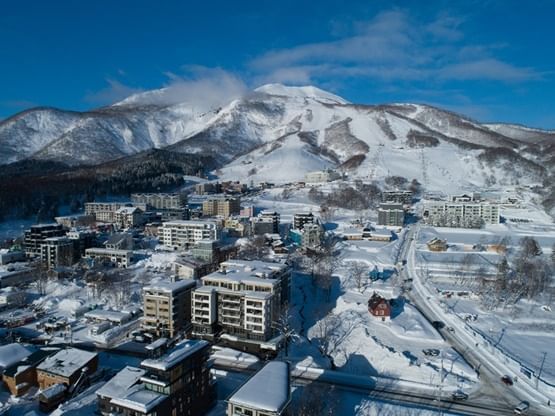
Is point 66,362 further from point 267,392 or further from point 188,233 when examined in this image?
point 188,233

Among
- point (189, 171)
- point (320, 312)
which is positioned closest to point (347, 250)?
point (320, 312)

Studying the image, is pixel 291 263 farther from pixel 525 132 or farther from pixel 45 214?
pixel 525 132

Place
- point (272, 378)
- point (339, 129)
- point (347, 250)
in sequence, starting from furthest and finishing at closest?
point (339, 129)
point (347, 250)
point (272, 378)

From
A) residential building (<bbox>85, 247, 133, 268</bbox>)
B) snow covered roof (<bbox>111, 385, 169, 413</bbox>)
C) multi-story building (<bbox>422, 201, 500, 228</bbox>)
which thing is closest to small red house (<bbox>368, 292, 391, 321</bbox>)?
snow covered roof (<bbox>111, 385, 169, 413</bbox>)

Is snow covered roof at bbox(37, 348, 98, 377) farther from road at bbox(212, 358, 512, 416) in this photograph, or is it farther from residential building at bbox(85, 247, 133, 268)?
residential building at bbox(85, 247, 133, 268)

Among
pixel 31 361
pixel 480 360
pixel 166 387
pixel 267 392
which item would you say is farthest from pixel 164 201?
pixel 267 392

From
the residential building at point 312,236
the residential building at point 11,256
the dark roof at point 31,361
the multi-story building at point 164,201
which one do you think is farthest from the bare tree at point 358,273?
the multi-story building at point 164,201

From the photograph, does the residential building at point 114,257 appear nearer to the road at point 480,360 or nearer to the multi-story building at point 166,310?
the multi-story building at point 166,310
